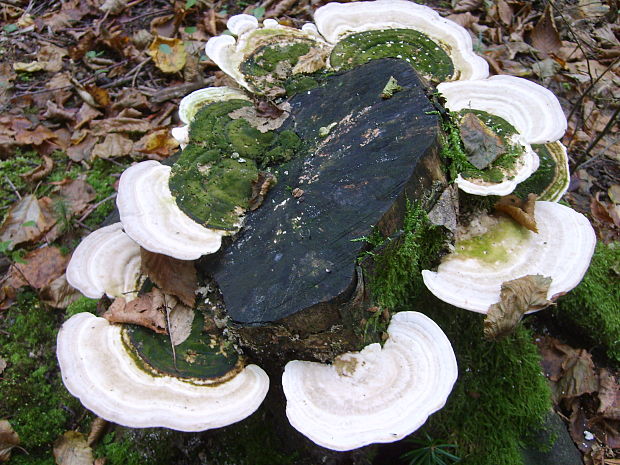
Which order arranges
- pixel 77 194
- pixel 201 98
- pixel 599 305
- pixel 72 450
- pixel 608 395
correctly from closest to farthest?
1. pixel 72 450
2. pixel 201 98
3. pixel 608 395
4. pixel 599 305
5. pixel 77 194

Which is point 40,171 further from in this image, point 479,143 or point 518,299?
point 518,299

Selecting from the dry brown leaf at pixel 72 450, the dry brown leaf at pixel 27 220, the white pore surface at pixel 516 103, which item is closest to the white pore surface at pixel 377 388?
the white pore surface at pixel 516 103

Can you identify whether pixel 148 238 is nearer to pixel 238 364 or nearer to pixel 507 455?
pixel 238 364

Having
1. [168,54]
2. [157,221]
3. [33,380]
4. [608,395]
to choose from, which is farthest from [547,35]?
[33,380]

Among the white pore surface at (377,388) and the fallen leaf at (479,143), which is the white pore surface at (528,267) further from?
the fallen leaf at (479,143)

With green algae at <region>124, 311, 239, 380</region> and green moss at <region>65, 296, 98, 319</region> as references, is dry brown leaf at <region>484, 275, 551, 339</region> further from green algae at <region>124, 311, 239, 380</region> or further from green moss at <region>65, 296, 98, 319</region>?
green moss at <region>65, 296, 98, 319</region>

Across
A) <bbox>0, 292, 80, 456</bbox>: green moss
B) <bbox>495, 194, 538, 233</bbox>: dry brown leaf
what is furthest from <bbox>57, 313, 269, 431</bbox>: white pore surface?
<bbox>495, 194, 538, 233</bbox>: dry brown leaf
